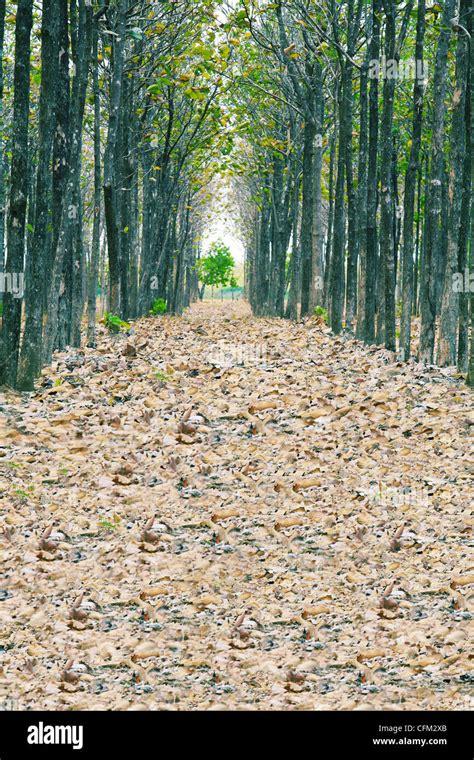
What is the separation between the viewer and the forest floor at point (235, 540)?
15.5 ft

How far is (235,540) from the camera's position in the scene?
21.4ft

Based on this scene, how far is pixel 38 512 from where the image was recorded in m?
6.79

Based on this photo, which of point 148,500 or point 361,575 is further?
point 148,500

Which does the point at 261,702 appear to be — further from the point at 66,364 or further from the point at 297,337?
the point at 297,337

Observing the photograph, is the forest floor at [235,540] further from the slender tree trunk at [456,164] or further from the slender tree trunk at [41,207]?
the slender tree trunk at [456,164]

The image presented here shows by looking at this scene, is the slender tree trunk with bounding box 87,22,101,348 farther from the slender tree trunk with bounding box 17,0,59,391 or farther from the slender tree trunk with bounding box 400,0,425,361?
the slender tree trunk with bounding box 400,0,425,361

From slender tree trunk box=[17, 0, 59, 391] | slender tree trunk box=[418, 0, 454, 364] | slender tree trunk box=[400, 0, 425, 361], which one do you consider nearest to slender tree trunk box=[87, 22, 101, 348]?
slender tree trunk box=[17, 0, 59, 391]

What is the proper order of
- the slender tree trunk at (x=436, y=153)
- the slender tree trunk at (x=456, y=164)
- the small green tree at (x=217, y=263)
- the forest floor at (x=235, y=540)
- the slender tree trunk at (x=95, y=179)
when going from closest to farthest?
the forest floor at (x=235, y=540), the slender tree trunk at (x=456, y=164), the slender tree trunk at (x=436, y=153), the slender tree trunk at (x=95, y=179), the small green tree at (x=217, y=263)

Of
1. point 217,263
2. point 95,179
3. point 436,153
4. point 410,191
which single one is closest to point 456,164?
point 436,153

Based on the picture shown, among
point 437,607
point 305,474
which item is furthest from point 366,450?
point 437,607

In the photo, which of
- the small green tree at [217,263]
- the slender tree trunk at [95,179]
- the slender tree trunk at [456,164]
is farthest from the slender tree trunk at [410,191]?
the small green tree at [217,263]

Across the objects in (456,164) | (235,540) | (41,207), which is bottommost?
(235,540)

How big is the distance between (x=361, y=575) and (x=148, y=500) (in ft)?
6.78

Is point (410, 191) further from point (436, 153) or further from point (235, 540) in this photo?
point (235, 540)
